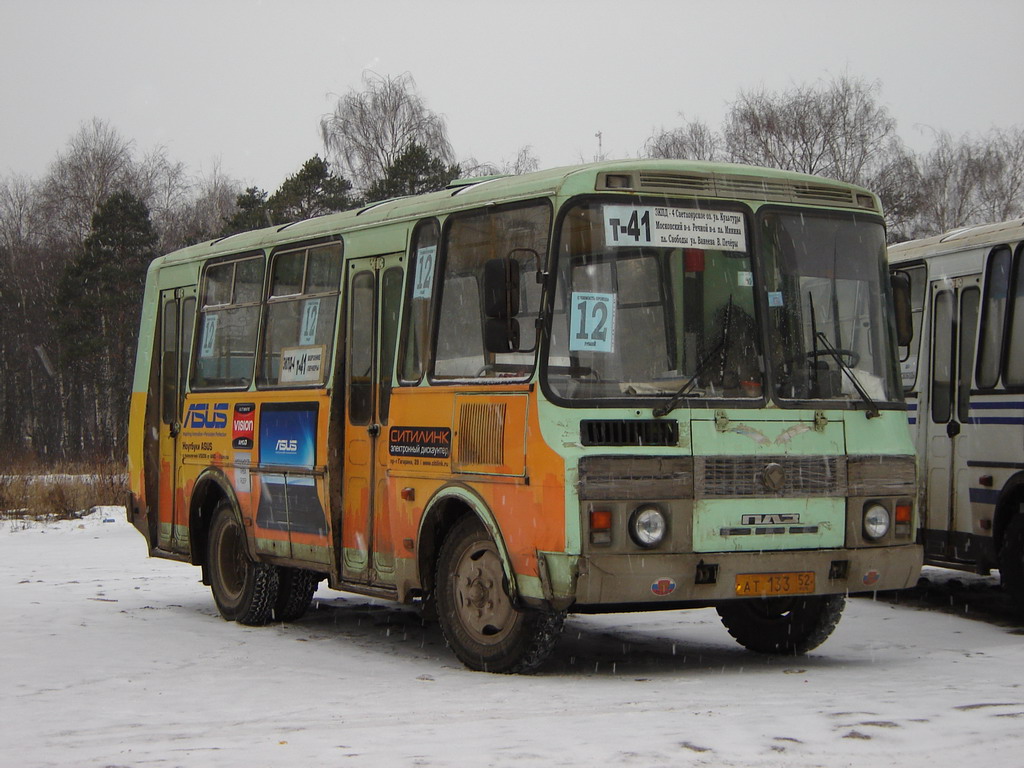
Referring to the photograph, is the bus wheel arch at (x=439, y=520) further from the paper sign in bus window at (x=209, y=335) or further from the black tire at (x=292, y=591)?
the paper sign in bus window at (x=209, y=335)

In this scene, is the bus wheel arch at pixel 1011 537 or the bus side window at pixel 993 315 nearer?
the bus wheel arch at pixel 1011 537

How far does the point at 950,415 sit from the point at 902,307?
121 inches

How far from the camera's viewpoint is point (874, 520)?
9297 millimetres

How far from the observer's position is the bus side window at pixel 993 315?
1207cm

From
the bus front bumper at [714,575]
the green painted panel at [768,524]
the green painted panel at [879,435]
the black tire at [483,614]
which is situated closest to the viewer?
the bus front bumper at [714,575]

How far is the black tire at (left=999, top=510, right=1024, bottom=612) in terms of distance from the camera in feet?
38.3

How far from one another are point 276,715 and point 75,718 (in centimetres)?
106

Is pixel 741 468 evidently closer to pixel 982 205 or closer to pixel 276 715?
pixel 276 715

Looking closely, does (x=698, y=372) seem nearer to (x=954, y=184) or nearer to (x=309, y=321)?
(x=309, y=321)

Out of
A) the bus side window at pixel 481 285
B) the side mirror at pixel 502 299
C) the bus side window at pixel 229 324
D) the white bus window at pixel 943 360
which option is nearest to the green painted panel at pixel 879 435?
the bus side window at pixel 481 285

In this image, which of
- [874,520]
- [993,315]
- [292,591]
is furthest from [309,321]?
[993,315]

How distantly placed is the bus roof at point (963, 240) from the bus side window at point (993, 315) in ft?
0.41

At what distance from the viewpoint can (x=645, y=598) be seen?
28.0ft

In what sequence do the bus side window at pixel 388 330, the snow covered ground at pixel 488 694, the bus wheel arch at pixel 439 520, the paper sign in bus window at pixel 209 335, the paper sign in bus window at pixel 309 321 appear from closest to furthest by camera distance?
the snow covered ground at pixel 488 694 → the bus wheel arch at pixel 439 520 → the bus side window at pixel 388 330 → the paper sign in bus window at pixel 309 321 → the paper sign in bus window at pixel 209 335
